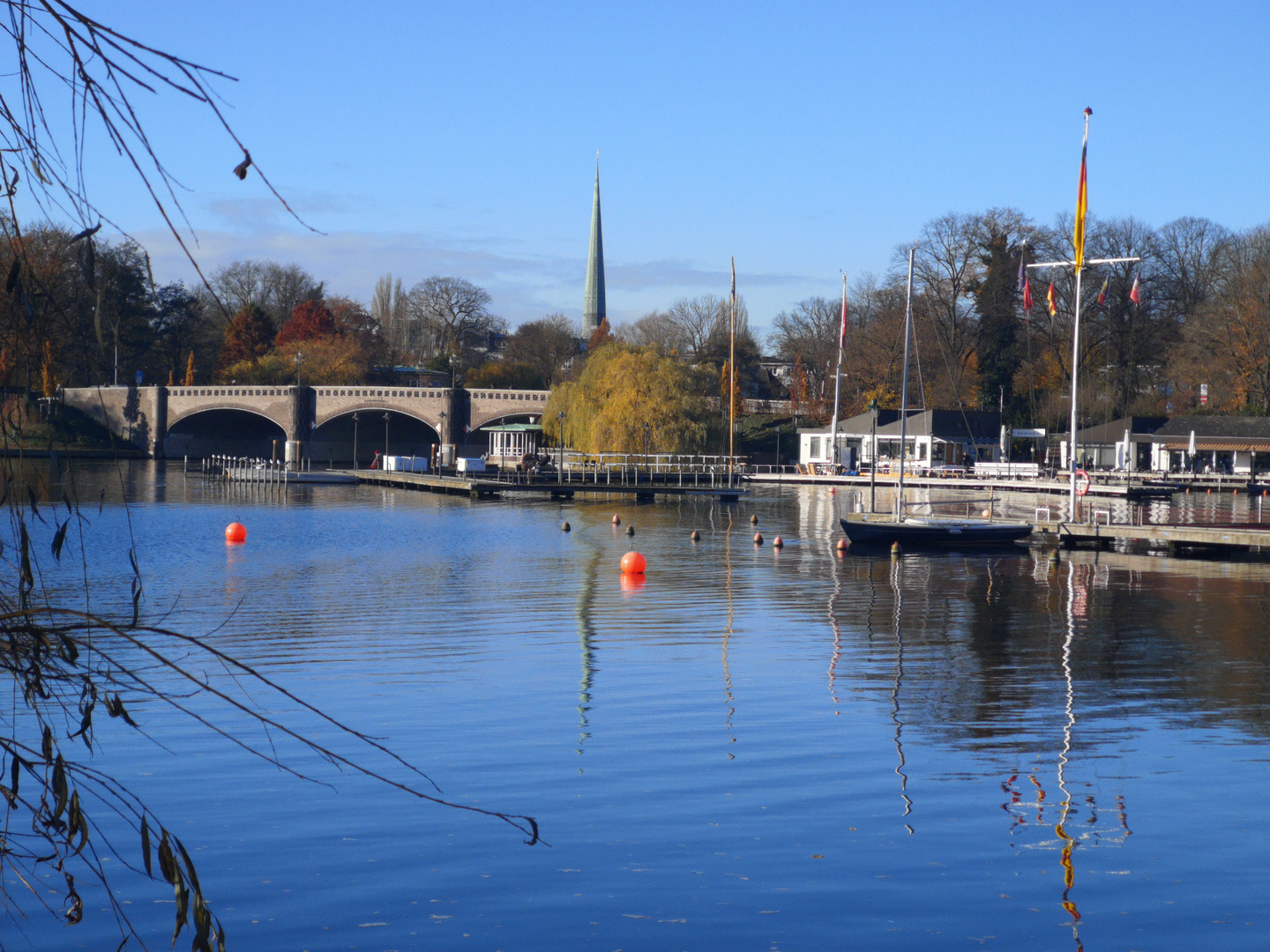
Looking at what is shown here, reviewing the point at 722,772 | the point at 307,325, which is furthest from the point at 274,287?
the point at 722,772

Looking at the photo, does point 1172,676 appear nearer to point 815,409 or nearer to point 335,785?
point 335,785

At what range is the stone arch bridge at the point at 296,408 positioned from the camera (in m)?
85.1

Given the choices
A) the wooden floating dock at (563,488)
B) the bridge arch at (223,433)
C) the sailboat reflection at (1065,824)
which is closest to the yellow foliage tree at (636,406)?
the wooden floating dock at (563,488)

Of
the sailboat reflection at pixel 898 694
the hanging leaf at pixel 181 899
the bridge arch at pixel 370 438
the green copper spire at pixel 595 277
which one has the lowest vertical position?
the sailboat reflection at pixel 898 694

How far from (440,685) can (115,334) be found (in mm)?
11595

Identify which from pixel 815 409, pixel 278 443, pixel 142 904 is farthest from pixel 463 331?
pixel 142 904

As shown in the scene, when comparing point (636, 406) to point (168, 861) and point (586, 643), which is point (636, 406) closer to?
point (586, 643)

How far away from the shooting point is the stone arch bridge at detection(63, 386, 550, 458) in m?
85.1

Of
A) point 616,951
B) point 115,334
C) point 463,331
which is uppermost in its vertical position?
point 463,331

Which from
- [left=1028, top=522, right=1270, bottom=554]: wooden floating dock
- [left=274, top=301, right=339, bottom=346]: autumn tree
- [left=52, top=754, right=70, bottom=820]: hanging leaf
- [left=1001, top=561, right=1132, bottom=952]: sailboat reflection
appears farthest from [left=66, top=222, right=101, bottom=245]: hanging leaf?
[left=274, top=301, right=339, bottom=346]: autumn tree

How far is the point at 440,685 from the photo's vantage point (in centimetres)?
1513

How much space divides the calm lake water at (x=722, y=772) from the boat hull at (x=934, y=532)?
900 centimetres

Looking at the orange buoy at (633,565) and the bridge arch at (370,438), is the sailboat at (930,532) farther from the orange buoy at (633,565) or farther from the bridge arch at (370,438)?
the bridge arch at (370,438)

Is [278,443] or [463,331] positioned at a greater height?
[463,331]
